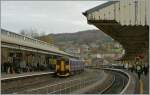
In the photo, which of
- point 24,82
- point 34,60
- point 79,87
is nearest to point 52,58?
point 34,60

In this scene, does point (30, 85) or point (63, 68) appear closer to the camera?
point (30, 85)

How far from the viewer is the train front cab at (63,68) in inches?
2423

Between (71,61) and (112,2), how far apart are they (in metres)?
45.5

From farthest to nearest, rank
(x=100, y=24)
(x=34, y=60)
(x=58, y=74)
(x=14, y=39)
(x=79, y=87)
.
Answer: (x=34, y=60)
(x=58, y=74)
(x=14, y=39)
(x=79, y=87)
(x=100, y=24)

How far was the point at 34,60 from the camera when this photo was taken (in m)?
74.9

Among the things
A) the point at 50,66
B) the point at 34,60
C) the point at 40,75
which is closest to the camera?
the point at 40,75

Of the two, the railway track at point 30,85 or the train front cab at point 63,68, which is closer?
the railway track at point 30,85

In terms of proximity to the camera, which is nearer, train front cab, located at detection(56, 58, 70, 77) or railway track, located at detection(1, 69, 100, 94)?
railway track, located at detection(1, 69, 100, 94)

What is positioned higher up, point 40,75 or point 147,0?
point 147,0

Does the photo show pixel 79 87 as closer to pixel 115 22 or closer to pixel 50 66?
Result: pixel 115 22

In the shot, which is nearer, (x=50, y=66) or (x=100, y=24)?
(x=100, y=24)

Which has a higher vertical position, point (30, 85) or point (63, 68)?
point (63, 68)

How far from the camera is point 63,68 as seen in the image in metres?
61.5

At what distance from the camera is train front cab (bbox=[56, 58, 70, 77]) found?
6155 centimetres
